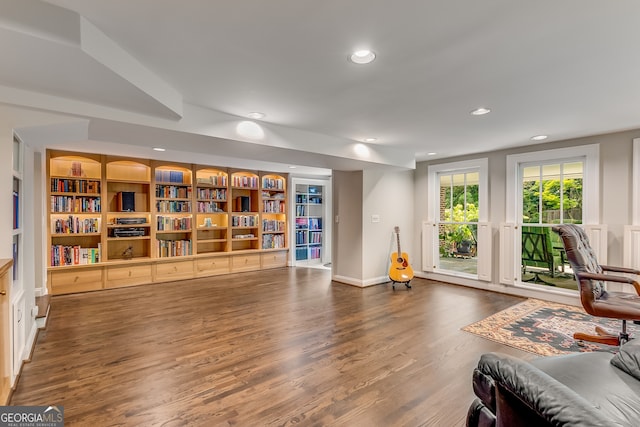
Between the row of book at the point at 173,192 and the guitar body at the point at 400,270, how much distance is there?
13.3 ft

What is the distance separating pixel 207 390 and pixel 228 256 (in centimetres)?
439

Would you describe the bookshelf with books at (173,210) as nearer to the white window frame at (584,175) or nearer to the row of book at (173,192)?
the row of book at (173,192)

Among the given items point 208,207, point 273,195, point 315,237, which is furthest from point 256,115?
point 315,237

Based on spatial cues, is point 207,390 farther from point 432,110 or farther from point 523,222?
point 523,222

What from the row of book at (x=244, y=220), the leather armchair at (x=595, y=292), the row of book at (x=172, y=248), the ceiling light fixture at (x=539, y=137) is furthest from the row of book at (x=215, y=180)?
the leather armchair at (x=595, y=292)

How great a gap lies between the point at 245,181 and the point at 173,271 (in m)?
2.29

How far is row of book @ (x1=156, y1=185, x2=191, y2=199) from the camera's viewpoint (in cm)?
579

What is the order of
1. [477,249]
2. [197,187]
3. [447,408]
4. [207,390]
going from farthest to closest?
[197,187] < [477,249] < [207,390] < [447,408]

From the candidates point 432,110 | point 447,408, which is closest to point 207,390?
point 447,408

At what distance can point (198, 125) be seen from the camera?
9.27ft

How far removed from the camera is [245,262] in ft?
21.7

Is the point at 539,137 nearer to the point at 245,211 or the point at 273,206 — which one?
the point at 273,206

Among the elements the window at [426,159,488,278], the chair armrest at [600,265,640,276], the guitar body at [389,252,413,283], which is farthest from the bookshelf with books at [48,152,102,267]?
the chair armrest at [600,265,640,276]

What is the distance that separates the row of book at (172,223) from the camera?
573 cm
